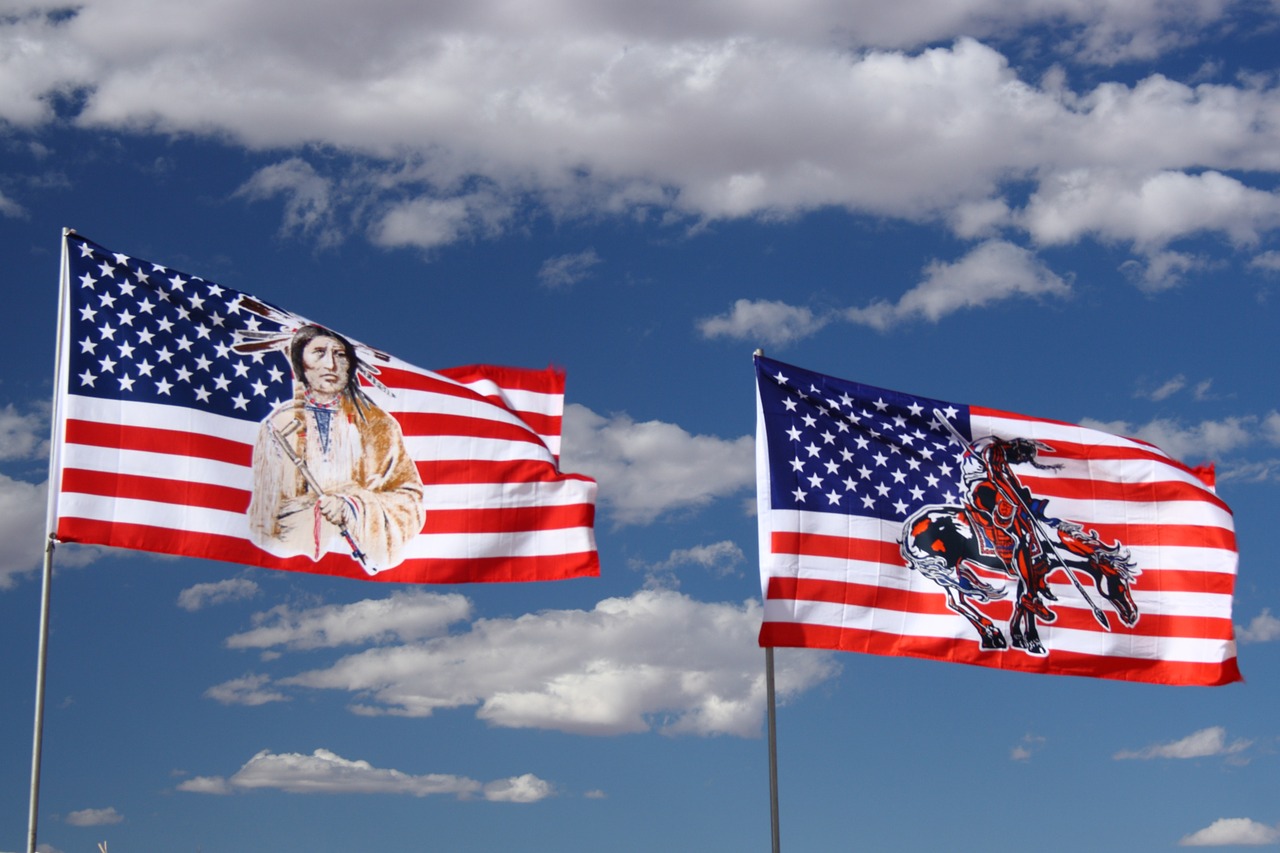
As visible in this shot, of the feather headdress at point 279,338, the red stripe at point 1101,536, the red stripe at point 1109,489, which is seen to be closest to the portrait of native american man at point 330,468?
the feather headdress at point 279,338

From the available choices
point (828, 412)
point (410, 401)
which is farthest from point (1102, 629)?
point (410, 401)

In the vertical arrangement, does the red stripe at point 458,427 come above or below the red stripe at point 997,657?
above

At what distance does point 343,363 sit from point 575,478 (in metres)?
5.05

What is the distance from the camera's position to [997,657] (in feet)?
108

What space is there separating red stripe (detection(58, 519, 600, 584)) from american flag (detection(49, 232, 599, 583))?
2 centimetres

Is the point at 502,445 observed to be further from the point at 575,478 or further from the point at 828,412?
the point at 828,412

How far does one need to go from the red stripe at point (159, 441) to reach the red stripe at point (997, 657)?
10.2 meters

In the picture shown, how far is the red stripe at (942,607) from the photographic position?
1259 inches

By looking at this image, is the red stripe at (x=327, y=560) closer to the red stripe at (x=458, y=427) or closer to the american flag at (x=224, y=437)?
the american flag at (x=224, y=437)

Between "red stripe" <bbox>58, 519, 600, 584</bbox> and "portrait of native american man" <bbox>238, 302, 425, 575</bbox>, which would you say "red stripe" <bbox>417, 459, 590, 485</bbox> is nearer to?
"portrait of native american man" <bbox>238, 302, 425, 575</bbox>

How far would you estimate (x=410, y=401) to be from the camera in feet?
110

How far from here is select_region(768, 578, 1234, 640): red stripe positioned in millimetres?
31984

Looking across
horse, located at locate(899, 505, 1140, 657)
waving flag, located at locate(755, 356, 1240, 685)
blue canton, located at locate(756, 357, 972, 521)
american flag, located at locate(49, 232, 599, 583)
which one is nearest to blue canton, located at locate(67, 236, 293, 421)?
american flag, located at locate(49, 232, 599, 583)

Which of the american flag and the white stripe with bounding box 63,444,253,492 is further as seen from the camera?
the american flag
